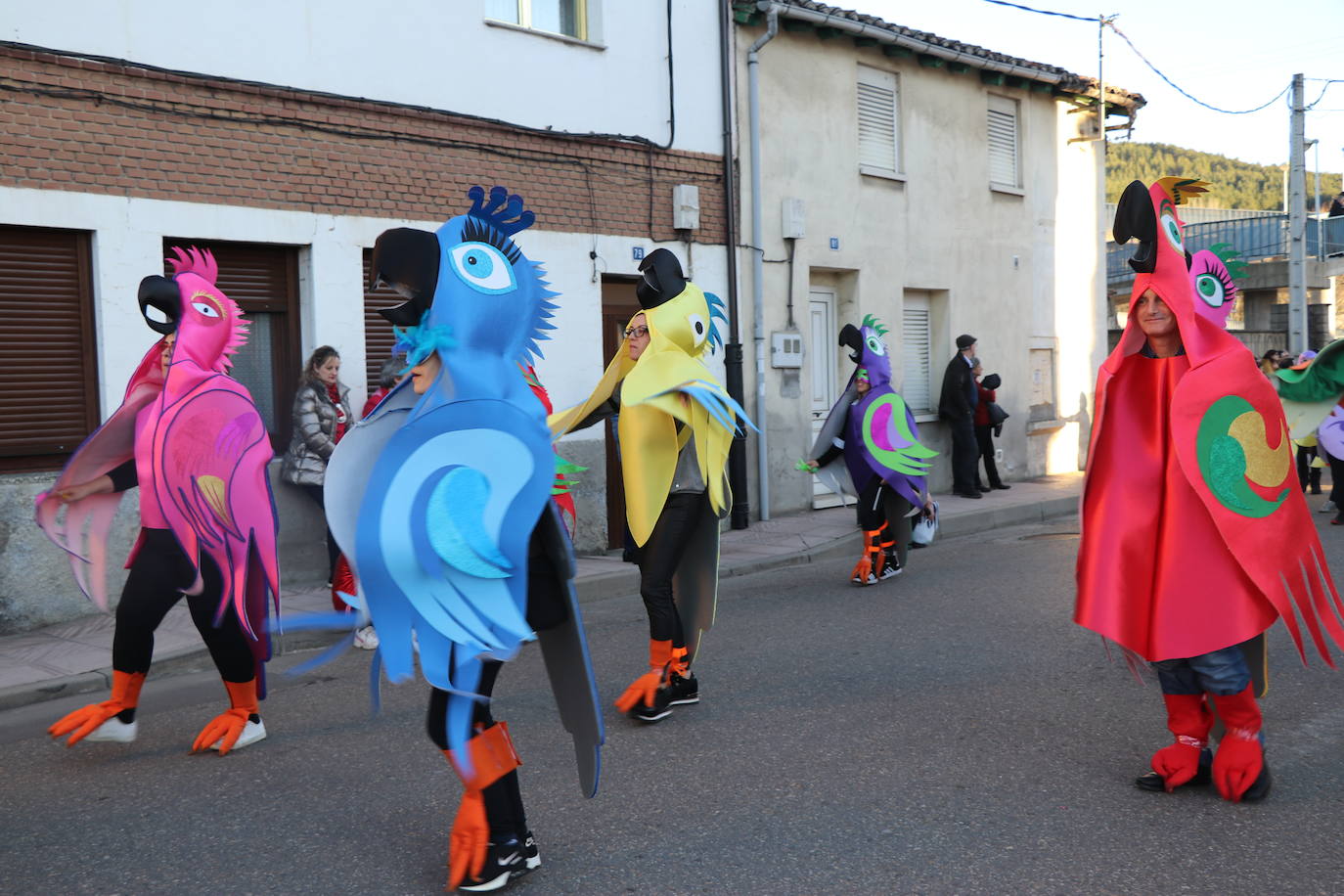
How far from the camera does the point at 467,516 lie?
3.33 m

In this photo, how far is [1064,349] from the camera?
1744cm

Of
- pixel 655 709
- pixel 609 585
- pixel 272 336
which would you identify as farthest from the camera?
pixel 272 336

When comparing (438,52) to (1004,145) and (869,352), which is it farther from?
(1004,145)

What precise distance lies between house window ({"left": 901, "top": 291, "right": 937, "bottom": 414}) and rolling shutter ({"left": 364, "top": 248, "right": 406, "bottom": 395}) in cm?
705

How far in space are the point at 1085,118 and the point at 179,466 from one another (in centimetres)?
1518

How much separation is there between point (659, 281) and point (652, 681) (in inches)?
68.0

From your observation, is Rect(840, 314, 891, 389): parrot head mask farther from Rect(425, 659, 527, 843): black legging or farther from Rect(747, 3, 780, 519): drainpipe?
Rect(425, 659, 527, 843): black legging

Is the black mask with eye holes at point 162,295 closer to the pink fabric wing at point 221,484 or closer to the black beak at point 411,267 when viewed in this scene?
the pink fabric wing at point 221,484

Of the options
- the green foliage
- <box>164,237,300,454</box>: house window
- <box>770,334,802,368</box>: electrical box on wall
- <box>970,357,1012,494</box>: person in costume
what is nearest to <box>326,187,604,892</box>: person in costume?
<box>164,237,300,454</box>: house window

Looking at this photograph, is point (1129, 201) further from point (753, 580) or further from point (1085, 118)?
point (1085, 118)

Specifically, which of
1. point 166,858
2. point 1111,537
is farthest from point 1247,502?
point 166,858

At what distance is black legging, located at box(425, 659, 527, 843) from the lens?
3506 millimetres

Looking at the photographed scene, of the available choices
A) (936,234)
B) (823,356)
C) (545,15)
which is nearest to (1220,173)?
(936,234)

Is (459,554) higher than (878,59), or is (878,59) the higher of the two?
(878,59)
